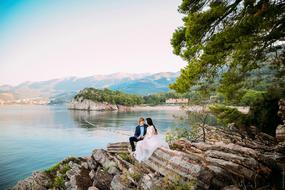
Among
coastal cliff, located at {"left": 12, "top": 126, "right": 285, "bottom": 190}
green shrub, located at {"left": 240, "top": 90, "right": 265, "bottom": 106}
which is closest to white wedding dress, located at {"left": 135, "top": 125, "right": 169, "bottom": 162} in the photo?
coastal cliff, located at {"left": 12, "top": 126, "right": 285, "bottom": 190}

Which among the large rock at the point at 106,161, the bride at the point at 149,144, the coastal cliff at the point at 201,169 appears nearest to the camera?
the coastal cliff at the point at 201,169

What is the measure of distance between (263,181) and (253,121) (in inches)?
802

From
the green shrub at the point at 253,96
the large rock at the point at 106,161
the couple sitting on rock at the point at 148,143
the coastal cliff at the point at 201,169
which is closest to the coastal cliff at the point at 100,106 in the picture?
the green shrub at the point at 253,96

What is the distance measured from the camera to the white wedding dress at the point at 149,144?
43.3 feet

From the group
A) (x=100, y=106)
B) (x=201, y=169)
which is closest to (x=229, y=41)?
(x=201, y=169)

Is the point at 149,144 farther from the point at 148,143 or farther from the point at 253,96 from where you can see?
the point at 253,96

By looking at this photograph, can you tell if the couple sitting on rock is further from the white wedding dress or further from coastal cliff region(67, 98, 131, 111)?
coastal cliff region(67, 98, 131, 111)

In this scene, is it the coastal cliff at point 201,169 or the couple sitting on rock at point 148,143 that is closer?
the coastal cliff at point 201,169

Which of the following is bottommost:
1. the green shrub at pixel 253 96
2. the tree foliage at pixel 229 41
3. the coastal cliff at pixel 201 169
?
the coastal cliff at pixel 201 169

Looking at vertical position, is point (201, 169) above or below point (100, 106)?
below

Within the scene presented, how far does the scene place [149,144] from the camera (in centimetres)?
1331

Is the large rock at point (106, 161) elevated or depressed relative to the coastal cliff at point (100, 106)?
depressed

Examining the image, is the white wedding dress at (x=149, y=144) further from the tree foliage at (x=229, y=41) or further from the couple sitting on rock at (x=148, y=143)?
the tree foliage at (x=229, y=41)

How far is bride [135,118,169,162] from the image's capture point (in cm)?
1321
